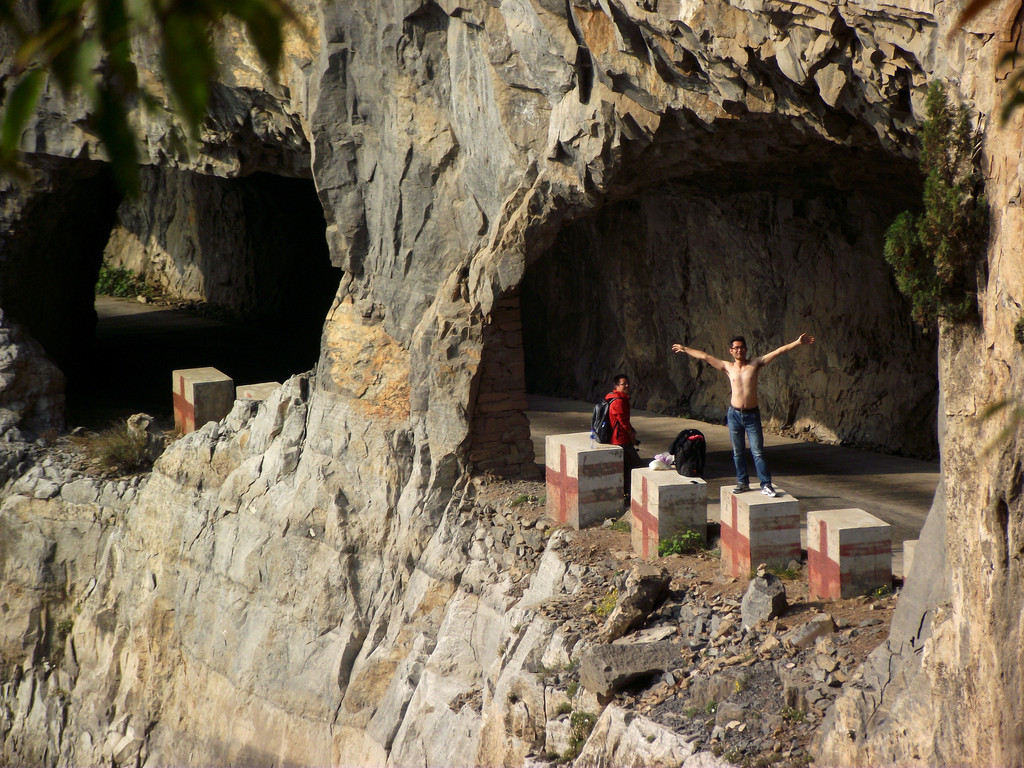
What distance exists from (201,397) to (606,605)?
7.04 metres

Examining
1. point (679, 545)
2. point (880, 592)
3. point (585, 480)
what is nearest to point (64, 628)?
point (585, 480)

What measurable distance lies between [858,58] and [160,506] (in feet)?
30.1

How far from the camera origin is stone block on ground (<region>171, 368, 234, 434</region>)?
42.4ft

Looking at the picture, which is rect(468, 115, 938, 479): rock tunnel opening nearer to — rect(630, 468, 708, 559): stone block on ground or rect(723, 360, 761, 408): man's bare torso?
rect(723, 360, 761, 408): man's bare torso

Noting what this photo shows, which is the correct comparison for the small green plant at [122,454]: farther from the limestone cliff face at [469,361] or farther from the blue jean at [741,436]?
the blue jean at [741,436]

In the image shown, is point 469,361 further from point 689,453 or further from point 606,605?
point 606,605

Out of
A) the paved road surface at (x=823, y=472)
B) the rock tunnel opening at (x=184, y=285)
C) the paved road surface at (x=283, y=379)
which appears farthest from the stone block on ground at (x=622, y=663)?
the rock tunnel opening at (x=184, y=285)

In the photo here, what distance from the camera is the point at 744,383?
812 cm

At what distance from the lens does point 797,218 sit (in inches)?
485

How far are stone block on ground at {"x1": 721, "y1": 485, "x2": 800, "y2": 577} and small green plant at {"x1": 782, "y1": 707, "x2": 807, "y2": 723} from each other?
4.73 feet

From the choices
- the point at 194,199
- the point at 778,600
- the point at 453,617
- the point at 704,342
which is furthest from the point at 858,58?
the point at 194,199

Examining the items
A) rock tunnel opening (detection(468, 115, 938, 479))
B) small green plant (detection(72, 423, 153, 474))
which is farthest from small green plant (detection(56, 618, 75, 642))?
rock tunnel opening (detection(468, 115, 938, 479))

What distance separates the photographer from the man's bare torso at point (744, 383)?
8.11m

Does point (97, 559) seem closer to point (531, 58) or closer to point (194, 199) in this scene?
point (531, 58)
